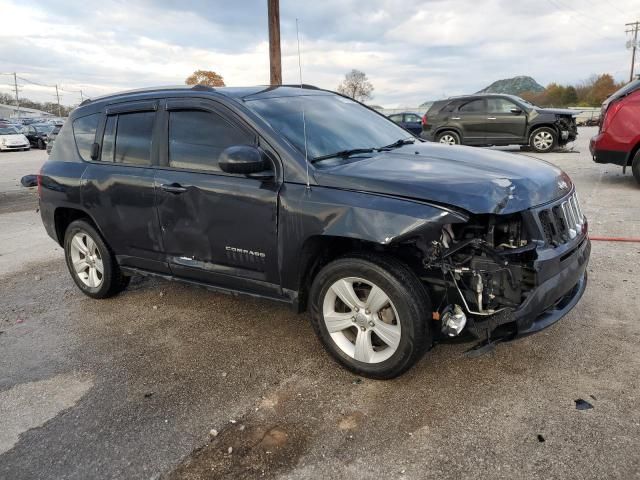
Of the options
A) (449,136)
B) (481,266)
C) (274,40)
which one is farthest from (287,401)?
(449,136)

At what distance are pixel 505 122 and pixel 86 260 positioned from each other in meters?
13.1

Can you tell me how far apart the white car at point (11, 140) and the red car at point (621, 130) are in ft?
97.6

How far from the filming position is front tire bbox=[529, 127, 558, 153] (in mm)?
14625

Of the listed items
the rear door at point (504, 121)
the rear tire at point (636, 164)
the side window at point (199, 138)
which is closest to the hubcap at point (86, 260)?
the side window at point (199, 138)

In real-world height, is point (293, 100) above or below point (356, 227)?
above

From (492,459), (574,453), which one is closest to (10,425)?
(492,459)

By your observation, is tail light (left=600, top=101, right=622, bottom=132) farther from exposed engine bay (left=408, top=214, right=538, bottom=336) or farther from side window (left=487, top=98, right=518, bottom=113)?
exposed engine bay (left=408, top=214, right=538, bottom=336)

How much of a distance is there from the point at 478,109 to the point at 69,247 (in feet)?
42.6

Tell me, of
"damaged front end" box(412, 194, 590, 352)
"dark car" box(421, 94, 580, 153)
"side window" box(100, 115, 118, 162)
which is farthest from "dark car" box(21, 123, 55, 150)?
"damaged front end" box(412, 194, 590, 352)

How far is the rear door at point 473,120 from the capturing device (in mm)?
14992

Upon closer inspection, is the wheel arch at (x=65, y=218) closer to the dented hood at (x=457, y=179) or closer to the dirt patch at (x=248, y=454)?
the dented hood at (x=457, y=179)

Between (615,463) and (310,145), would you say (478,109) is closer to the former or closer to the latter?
(310,145)

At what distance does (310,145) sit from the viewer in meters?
3.40

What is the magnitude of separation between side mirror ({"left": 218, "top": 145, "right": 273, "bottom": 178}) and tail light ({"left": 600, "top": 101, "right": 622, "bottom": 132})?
7.43 meters
